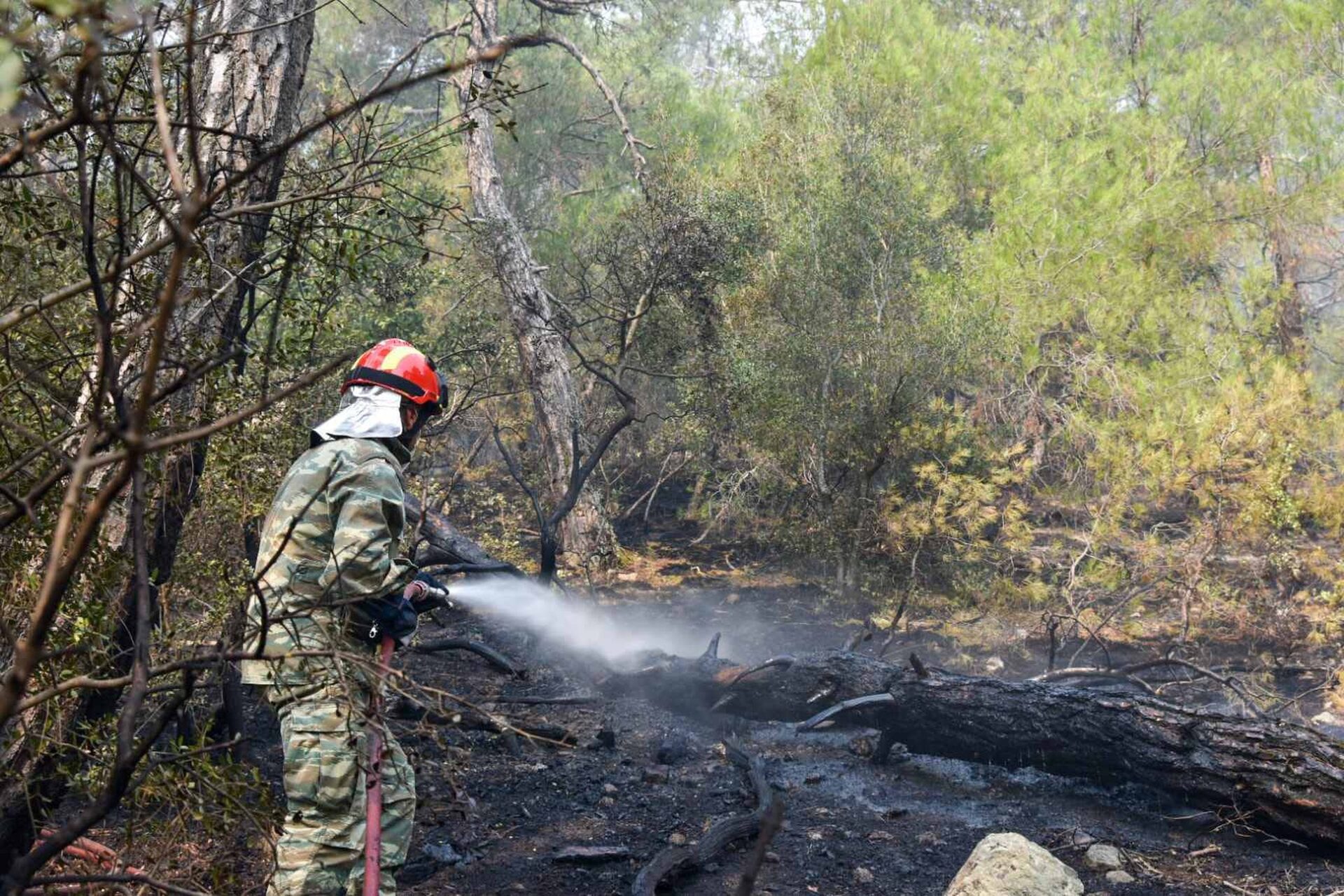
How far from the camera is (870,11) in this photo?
14586 millimetres

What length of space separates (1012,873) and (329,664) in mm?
2630

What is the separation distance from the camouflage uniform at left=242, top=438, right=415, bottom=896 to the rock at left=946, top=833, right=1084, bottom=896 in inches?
83.6

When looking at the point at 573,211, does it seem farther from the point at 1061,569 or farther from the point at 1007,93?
the point at 1061,569

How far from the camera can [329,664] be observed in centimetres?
333

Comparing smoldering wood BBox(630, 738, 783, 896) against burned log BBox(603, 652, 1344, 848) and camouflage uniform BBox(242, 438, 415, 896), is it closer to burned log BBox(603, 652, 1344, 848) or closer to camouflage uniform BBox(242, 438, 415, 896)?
burned log BBox(603, 652, 1344, 848)

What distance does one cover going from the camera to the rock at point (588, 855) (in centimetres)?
465

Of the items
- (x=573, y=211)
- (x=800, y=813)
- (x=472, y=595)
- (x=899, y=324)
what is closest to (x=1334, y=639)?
(x=899, y=324)

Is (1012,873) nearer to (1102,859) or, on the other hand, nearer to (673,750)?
(1102,859)

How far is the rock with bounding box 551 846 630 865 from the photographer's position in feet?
15.3

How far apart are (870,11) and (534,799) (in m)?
12.4

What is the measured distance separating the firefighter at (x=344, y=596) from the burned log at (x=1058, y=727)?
3166mm

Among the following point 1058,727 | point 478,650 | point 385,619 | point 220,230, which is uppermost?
point 220,230

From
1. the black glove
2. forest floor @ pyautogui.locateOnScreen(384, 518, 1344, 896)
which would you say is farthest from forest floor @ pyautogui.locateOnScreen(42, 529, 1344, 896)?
the black glove

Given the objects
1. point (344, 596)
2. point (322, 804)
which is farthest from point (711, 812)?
point (344, 596)
